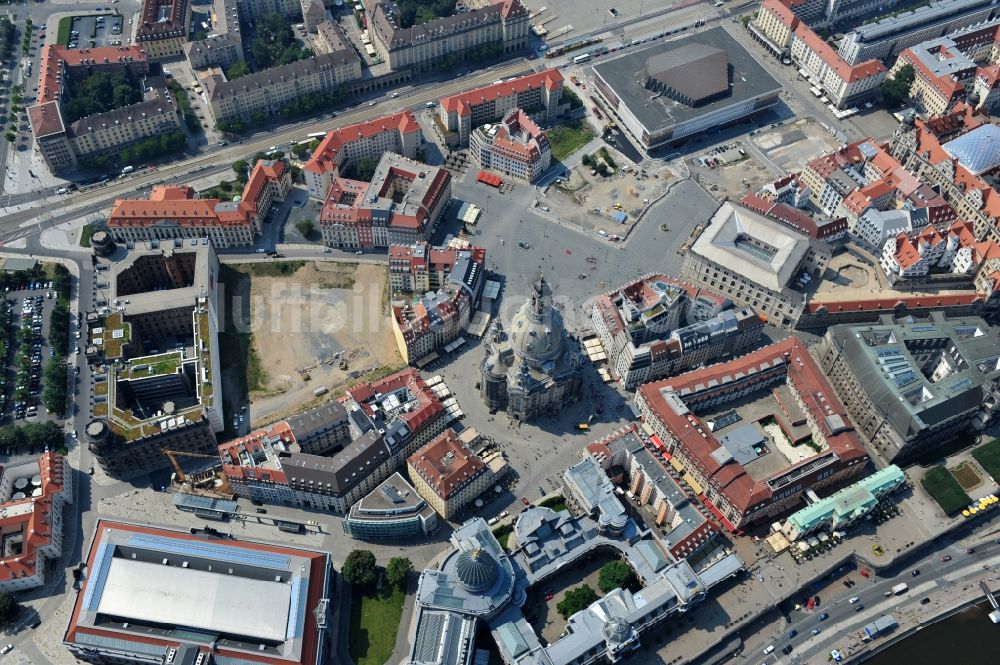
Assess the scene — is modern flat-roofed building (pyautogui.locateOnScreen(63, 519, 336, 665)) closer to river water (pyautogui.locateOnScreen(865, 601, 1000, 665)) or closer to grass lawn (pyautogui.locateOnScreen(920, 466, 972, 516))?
river water (pyautogui.locateOnScreen(865, 601, 1000, 665))

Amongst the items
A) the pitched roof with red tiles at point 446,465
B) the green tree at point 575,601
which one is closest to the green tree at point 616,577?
the green tree at point 575,601

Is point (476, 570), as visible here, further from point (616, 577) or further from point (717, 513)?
point (717, 513)

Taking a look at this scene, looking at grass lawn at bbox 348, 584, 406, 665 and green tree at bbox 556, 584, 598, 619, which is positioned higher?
green tree at bbox 556, 584, 598, 619

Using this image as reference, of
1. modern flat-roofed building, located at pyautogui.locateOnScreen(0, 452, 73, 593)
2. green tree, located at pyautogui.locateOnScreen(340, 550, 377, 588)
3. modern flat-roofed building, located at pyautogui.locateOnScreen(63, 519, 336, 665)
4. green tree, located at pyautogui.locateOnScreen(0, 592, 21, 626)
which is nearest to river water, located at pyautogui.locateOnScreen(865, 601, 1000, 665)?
green tree, located at pyautogui.locateOnScreen(340, 550, 377, 588)

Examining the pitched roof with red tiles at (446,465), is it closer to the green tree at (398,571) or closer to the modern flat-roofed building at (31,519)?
the green tree at (398,571)

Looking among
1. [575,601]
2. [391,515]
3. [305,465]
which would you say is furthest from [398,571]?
[575,601]
